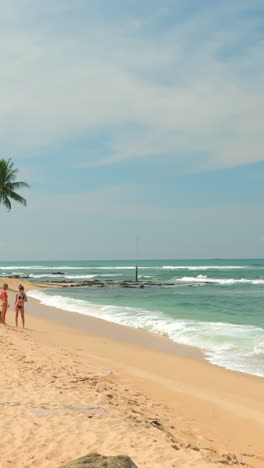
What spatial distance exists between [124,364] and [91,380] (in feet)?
7.62

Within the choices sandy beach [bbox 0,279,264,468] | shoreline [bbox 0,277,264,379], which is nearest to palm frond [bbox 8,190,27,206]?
shoreline [bbox 0,277,264,379]

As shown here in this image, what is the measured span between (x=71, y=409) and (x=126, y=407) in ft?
2.77

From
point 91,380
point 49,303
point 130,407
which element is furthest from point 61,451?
point 49,303

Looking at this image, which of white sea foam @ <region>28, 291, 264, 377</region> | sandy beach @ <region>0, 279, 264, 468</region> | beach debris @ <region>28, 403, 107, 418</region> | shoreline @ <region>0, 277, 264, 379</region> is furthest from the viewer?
shoreline @ <region>0, 277, 264, 379</region>

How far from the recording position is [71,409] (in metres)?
6.09

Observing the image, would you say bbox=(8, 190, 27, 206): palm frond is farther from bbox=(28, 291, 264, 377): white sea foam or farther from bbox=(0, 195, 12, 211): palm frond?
bbox=(28, 291, 264, 377): white sea foam

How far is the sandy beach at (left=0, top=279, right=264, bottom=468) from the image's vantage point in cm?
484

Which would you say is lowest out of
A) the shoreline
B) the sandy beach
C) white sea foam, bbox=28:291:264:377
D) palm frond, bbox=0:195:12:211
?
the shoreline

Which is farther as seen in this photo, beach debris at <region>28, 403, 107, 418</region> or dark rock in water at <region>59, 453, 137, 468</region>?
beach debris at <region>28, 403, 107, 418</region>

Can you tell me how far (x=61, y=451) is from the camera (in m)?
4.77

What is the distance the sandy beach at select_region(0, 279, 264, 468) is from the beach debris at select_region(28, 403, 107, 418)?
0.04ft

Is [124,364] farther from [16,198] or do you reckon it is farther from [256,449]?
[16,198]

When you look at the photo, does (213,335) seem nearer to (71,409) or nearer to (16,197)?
(71,409)

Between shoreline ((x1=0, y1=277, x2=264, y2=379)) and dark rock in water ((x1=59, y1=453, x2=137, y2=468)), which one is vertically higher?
dark rock in water ((x1=59, y1=453, x2=137, y2=468))
